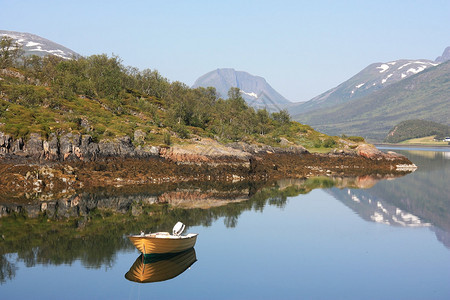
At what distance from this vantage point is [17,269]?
3281 cm

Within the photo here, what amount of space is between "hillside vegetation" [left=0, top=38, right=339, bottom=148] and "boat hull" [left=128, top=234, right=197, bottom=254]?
151 ft

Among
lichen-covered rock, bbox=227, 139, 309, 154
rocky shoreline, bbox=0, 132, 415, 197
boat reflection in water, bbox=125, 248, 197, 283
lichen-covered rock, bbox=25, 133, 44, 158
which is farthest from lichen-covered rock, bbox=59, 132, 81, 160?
boat reflection in water, bbox=125, 248, 197, 283

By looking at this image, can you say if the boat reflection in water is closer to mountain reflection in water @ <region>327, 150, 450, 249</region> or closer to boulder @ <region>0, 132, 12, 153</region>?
mountain reflection in water @ <region>327, 150, 450, 249</region>

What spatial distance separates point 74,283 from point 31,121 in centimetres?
5545

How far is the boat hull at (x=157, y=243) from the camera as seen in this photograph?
33656 millimetres

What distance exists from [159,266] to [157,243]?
5.84 feet

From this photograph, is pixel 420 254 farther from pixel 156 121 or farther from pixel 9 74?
pixel 9 74

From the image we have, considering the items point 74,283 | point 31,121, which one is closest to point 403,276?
point 74,283

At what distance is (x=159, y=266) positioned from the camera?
112 ft

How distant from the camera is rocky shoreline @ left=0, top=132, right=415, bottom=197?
221 ft

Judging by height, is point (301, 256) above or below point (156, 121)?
below

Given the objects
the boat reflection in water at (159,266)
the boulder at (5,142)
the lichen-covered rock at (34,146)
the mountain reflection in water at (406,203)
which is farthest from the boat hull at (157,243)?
the boulder at (5,142)

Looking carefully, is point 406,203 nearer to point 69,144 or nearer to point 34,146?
point 69,144

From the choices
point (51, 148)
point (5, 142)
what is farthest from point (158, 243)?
point (5, 142)
